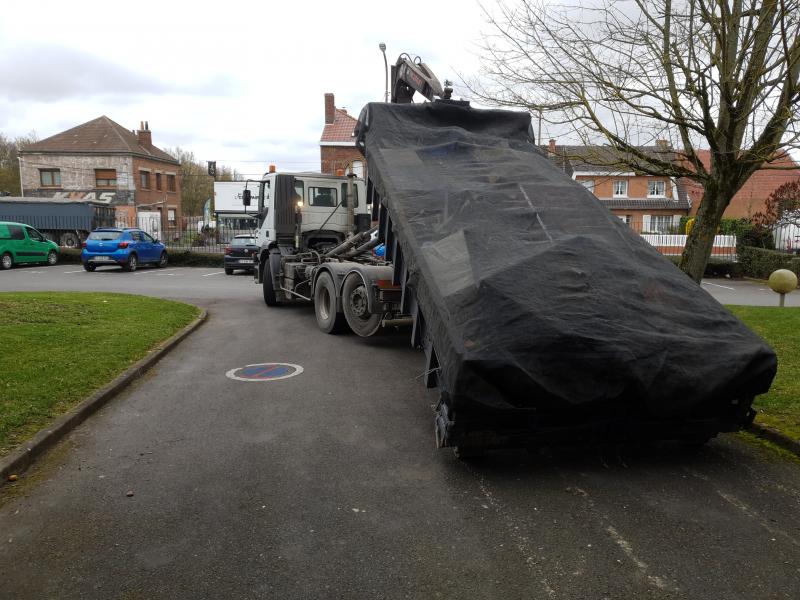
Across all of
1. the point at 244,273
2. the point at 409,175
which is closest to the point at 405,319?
the point at 409,175

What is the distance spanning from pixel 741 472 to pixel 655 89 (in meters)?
4.87

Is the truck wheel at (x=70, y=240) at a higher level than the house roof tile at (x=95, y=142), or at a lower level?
lower

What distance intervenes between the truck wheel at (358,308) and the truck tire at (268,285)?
385cm

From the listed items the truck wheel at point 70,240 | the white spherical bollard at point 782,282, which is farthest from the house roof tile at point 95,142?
the white spherical bollard at point 782,282

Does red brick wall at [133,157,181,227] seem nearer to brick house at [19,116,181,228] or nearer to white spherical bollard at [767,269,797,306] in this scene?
brick house at [19,116,181,228]

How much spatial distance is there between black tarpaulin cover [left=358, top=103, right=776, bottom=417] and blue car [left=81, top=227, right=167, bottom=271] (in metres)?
20.3

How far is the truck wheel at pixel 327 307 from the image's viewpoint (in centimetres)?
980

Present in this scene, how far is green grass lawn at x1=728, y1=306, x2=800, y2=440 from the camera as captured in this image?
17.3 feet

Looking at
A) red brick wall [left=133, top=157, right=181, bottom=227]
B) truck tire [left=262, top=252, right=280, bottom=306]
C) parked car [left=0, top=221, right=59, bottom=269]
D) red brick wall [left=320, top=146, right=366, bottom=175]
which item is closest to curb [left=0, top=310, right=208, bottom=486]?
truck tire [left=262, top=252, right=280, bottom=306]

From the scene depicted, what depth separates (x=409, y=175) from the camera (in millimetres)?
6555

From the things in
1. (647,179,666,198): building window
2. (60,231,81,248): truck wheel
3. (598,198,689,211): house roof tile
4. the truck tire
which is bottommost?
the truck tire

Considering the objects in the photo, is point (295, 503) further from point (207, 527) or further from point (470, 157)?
point (470, 157)

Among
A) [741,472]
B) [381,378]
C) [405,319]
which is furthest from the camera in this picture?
[405,319]

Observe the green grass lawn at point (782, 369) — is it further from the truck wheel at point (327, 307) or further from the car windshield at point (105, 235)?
the car windshield at point (105, 235)
